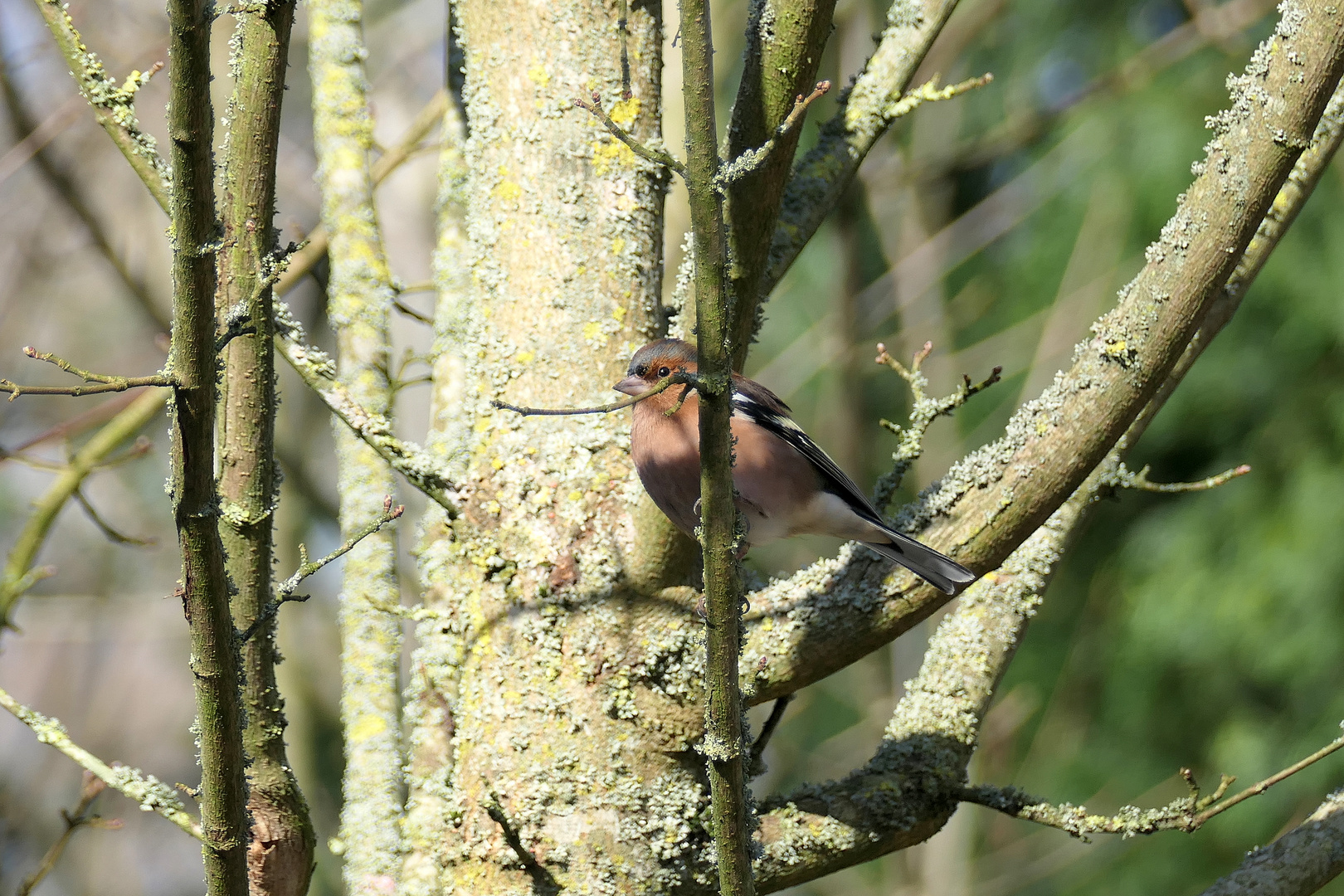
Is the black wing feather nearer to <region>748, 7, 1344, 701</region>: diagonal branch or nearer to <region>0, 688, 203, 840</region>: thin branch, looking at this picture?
<region>748, 7, 1344, 701</region>: diagonal branch

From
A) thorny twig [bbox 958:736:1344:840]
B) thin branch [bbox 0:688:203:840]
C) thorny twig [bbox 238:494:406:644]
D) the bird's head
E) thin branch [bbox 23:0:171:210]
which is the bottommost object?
thorny twig [bbox 958:736:1344:840]

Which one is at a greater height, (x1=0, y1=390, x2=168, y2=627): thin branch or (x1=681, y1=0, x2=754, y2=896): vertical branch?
(x1=0, y1=390, x2=168, y2=627): thin branch

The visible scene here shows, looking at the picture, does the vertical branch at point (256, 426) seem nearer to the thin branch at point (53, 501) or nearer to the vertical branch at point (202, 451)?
the vertical branch at point (202, 451)

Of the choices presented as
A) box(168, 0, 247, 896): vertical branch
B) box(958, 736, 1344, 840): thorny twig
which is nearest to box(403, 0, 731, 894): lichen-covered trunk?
box(168, 0, 247, 896): vertical branch

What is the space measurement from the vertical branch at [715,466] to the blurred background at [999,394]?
3.86m

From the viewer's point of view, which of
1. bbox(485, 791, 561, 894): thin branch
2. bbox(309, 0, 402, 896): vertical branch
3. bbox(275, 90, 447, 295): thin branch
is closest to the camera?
bbox(485, 791, 561, 894): thin branch

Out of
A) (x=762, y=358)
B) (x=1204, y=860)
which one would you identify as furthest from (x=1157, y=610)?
(x=762, y=358)

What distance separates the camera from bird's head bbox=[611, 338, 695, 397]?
249 cm

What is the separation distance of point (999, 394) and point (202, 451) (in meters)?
6.70

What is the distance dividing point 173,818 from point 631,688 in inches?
35.6

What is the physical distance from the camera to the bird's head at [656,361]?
2.49 meters

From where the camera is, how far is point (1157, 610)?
6141mm

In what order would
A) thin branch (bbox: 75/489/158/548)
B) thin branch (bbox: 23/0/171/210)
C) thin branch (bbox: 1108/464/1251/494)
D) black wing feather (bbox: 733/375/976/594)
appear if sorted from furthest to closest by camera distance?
1. thin branch (bbox: 75/489/158/548)
2. thin branch (bbox: 1108/464/1251/494)
3. black wing feather (bbox: 733/375/976/594)
4. thin branch (bbox: 23/0/171/210)

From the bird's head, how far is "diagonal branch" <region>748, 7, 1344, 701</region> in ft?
1.81
